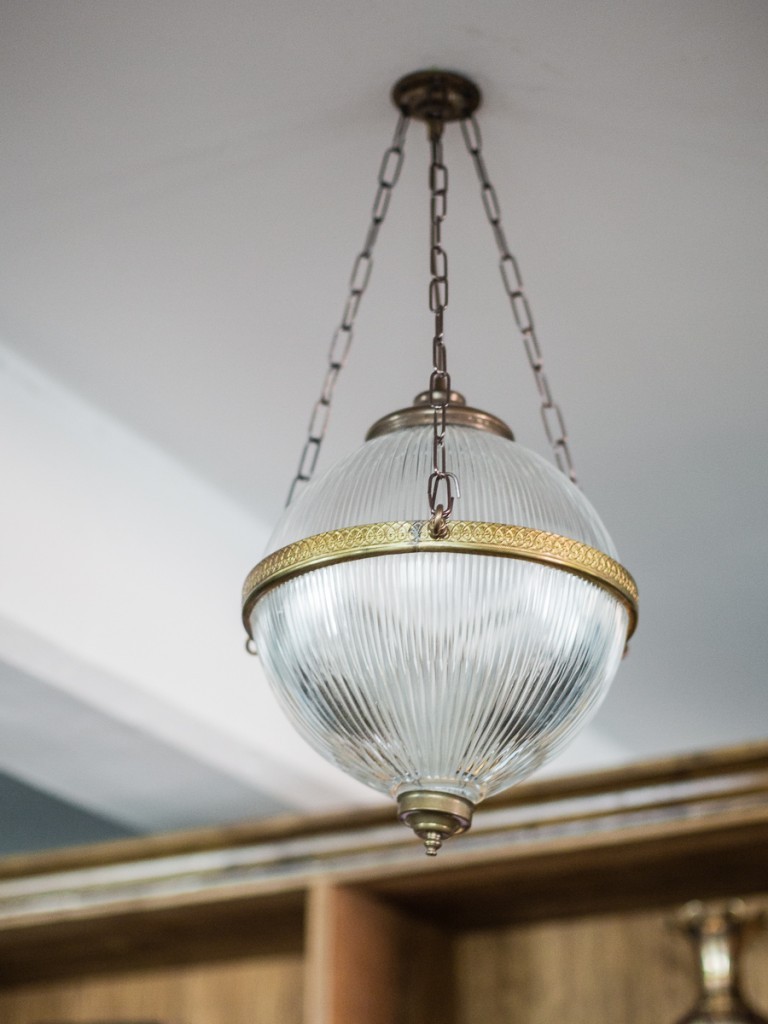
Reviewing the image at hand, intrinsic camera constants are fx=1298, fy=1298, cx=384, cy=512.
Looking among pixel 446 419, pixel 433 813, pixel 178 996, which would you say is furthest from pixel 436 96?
pixel 178 996

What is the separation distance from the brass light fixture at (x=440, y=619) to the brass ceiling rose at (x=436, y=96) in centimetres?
48

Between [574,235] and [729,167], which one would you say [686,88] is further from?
[574,235]

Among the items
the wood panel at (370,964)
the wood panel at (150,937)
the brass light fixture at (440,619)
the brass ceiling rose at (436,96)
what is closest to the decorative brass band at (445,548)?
the brass light fixture at (440,619)

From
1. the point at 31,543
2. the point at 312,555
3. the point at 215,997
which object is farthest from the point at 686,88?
the point at 215,997

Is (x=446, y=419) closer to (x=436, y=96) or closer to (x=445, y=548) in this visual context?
(x=445, y=548)

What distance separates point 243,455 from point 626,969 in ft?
3.53

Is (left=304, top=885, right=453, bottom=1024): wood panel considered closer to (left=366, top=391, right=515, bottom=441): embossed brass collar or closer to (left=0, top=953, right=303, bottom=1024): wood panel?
(left=0, top=953, right=303, bottom=1024): wood panel

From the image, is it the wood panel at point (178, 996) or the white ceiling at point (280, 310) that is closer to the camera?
the white ceiling at point (280, 310)

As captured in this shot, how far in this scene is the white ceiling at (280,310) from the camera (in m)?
1.44

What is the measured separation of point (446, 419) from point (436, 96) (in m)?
0.46

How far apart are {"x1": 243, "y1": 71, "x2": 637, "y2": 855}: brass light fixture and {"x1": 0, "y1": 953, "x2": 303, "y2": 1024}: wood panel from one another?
1439 millimetres

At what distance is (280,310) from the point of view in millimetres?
1837

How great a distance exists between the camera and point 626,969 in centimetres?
218

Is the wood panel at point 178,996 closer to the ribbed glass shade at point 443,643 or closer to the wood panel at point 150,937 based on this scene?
the wood panel at point 150,937
